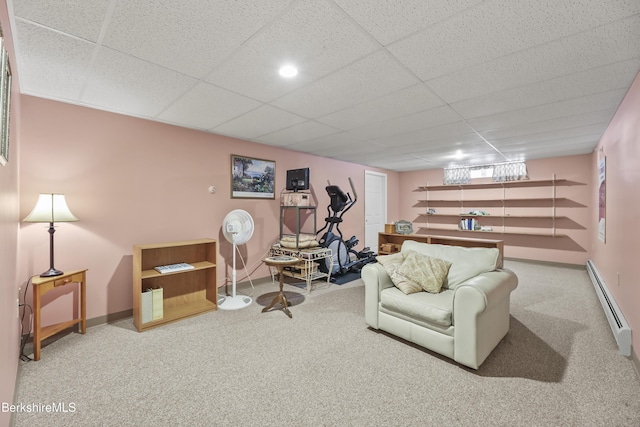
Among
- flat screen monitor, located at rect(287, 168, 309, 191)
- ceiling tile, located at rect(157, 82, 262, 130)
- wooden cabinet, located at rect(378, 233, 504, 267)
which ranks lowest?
wooden cabinet, located at rect(378, 233, 504, 267)

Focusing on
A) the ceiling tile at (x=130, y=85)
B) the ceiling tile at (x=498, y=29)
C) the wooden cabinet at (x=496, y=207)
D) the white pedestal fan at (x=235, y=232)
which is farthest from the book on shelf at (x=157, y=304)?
the wooden cabinet at (x=496, y=207)

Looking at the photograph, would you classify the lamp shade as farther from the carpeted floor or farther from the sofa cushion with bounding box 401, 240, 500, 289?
the sofa cushion with bounding box 401, 240, 500, 289

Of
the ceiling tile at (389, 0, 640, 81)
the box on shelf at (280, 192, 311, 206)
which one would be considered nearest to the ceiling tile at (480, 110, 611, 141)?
the ceiling tile at (389, 0, 640, 81)

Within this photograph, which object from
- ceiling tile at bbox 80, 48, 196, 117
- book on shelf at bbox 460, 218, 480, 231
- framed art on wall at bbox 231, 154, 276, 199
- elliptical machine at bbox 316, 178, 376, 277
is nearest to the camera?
ceiling tile at bbox 80, 48, 196, 117

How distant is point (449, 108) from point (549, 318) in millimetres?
2596

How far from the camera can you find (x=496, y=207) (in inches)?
248

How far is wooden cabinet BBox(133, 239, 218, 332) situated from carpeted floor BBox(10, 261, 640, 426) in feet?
0.97

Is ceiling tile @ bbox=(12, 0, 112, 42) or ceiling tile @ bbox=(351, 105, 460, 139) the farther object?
ceiling tile @ bbox=(351, 105, 460, 139)

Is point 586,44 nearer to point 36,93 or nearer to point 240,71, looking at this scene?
point 240,71

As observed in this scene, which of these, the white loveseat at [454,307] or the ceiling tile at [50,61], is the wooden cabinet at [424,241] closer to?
the white loveseat at [454,307]

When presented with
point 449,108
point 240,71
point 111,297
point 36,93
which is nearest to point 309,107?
point 240,71

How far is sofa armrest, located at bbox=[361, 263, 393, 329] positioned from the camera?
8.91ft

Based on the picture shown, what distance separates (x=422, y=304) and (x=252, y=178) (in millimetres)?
3101

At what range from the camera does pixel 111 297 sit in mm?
3016
